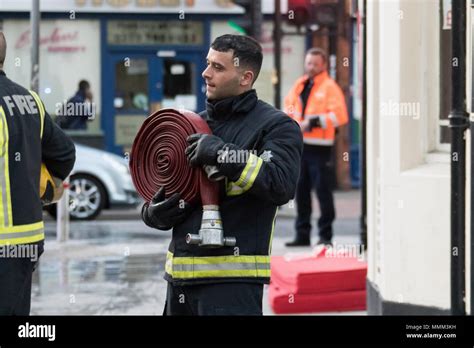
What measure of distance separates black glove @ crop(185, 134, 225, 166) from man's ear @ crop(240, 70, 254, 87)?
325 mm

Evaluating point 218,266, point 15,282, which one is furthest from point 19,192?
point 218,266

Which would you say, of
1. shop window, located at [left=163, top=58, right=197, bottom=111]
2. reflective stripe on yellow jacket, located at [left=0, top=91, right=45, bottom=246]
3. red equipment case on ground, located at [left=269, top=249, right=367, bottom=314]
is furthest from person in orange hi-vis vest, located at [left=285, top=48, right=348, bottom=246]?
shop window, located at [left=163, top=58, right=197, bottom=111]

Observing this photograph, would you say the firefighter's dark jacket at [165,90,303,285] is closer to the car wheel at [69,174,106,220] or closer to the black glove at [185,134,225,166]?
the black glove at [185,134,225,166]

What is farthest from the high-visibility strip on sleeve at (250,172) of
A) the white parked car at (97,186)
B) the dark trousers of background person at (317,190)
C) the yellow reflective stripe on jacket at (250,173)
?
the white parked car at (97,186)

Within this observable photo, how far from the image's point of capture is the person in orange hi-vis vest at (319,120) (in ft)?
40.0

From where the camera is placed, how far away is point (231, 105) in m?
4.65

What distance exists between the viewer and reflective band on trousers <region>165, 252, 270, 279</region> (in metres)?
4.58

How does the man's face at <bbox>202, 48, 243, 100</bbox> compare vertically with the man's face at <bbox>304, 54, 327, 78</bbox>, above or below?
below

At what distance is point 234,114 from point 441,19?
10.1 ft

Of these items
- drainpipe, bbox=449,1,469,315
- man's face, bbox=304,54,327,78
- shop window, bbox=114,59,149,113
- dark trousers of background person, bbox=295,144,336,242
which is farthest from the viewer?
shop window, bbox=114,59,149,113

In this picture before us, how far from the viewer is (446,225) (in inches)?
272

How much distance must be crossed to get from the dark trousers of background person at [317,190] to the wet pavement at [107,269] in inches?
12.2
